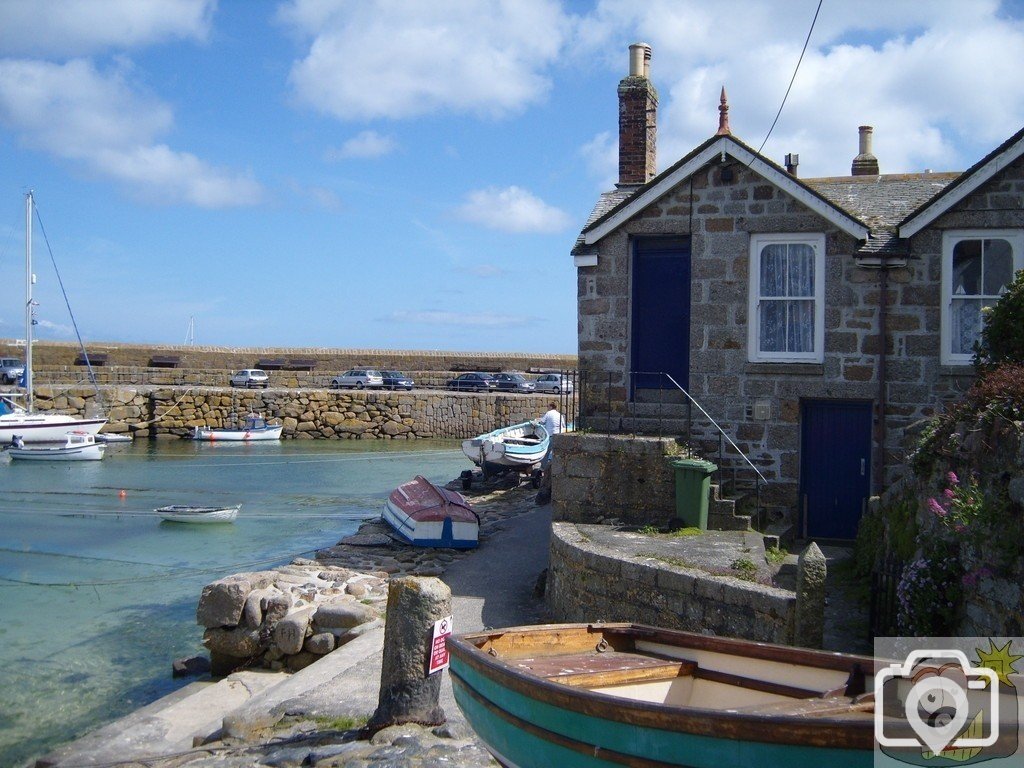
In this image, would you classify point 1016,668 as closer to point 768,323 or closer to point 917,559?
point 917,559

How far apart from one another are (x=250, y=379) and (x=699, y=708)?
4511cm

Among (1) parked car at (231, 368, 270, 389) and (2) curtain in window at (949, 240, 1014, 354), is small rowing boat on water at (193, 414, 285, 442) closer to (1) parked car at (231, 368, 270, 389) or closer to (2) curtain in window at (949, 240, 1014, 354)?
(1) parked car at (231, 368, 270, 389)

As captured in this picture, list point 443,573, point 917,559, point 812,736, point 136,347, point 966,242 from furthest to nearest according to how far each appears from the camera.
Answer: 1. point 136,347
2. point 443,573
3. point 966,242
4. point 917,559
5. point 812,736

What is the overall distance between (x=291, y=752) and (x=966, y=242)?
10.7 meters

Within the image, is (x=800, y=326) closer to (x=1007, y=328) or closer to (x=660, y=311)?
(x=660, y=311)

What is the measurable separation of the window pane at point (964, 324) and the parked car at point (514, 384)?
3444cm

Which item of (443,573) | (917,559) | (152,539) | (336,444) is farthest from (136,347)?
(917,559)

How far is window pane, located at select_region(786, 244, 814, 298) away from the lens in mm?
13586

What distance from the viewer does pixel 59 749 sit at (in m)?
9.31

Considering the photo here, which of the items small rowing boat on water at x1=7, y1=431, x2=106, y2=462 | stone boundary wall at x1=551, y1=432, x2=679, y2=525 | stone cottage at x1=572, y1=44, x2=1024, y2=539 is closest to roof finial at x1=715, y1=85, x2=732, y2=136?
stone cottage at x1=572, y1=44, x2=1024, y2=539

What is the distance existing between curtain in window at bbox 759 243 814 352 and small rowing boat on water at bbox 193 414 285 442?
31341mm

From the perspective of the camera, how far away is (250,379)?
47.9 metres

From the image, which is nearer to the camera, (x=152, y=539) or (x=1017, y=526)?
(x=1017, y=526)

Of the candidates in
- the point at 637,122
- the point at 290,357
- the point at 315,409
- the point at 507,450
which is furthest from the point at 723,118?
the point at 290,357
